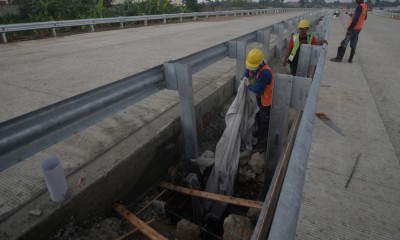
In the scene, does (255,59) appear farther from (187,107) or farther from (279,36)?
(279,36)

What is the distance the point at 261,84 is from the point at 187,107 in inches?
68.3

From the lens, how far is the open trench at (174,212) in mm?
2602

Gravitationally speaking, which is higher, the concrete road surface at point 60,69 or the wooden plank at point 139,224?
the concrete road surface at point 60,69

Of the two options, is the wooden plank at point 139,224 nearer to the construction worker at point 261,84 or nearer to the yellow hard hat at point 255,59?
the construction worker at point 261,84

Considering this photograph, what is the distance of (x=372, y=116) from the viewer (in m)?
3.92

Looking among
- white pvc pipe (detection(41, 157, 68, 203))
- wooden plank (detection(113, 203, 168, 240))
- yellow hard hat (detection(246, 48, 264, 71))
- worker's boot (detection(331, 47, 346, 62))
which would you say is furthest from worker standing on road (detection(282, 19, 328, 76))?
white pvc pipe (detection(41, 157, 68, 203))

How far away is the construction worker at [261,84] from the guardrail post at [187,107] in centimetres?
139

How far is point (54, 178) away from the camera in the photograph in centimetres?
226

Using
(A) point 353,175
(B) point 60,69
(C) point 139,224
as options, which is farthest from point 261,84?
(B) point 60,69

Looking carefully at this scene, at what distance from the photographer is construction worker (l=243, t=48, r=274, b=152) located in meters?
4.53

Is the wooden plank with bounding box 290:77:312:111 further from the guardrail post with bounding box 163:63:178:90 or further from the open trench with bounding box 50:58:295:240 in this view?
the guardrail post with bounding box 163:63:178:90

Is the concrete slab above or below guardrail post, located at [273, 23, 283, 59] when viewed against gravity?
below

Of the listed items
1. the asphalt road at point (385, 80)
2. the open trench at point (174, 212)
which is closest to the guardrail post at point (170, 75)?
the open trench at point (174, 212)

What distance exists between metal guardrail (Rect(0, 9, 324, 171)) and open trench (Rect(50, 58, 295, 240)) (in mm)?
771
